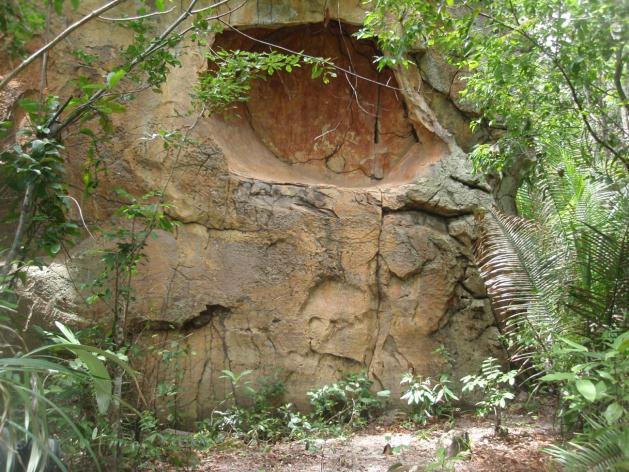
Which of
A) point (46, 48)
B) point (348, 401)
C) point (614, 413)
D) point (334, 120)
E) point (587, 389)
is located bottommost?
point (348, 401)

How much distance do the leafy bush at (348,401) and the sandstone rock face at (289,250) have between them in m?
0.24

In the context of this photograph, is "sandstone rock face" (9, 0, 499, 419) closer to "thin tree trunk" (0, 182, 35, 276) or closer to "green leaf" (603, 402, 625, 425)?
"thin tree trunk" (0, 182, 35, 276)

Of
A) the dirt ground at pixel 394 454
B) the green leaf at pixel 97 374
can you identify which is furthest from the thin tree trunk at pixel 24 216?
the dirt ground at pixel 394 454

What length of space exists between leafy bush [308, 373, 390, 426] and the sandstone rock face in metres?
0.24

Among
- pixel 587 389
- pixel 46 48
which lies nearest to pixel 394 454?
pixel 587 389

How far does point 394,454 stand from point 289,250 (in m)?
2.08

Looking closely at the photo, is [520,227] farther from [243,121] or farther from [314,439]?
[243,121]

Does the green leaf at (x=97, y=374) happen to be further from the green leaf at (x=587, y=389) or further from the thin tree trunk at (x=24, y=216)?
the green leaf at (x=587, y=389)

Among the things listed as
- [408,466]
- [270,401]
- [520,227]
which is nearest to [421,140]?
[520,227]

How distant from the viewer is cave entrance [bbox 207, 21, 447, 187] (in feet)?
23.1

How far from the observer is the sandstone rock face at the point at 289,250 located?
5660 millimetres

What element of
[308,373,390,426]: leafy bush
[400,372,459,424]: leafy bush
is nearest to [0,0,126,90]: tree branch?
[308,373,390,426]: leafy bush

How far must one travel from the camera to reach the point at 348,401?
19.0 ft

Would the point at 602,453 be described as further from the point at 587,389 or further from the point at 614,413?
the point at 587,389
